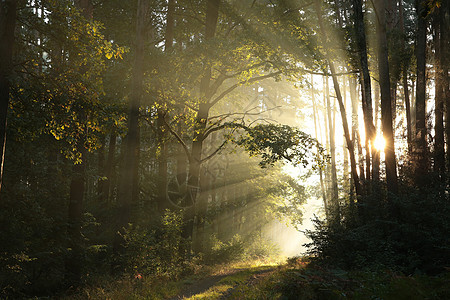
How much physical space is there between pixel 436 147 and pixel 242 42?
9609 mm

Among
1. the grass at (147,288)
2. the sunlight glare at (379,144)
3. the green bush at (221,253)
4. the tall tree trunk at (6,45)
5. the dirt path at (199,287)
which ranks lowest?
the green bush at (221,253)

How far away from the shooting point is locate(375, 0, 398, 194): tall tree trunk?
1307 cm

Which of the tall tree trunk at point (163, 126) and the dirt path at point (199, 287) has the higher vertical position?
the tall tree trunk at point (163, 126)

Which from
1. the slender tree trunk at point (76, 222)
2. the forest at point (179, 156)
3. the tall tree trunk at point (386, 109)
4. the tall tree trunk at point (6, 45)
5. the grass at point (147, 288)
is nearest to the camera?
the tall tree trunk at point (6, 45)

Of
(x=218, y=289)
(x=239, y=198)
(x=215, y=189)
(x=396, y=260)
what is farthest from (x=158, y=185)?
(x=396, y=260)

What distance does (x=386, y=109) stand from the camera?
13.5 metres

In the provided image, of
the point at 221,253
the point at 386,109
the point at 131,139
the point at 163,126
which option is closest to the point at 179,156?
the point at 163,126

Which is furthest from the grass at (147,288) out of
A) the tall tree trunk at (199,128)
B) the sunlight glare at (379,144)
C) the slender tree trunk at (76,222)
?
the sunlight glare at (379,144)

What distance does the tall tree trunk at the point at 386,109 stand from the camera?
13.1 m

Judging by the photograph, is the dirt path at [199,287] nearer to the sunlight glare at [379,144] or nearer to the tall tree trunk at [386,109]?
the tall tree trunk at [386,109]

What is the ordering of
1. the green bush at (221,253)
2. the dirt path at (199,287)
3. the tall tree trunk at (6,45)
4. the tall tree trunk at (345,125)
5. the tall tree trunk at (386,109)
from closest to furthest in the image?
the tall tree trunk at (6,45)
the dirt path at (199,287)
the tall tree trunk at (386,109)
the tall tree trunk at (345,125)
the green bush at (221,253)

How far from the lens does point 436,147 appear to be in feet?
52.1

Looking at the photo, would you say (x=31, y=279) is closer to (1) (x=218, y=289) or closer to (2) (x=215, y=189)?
(1) (x=218, y=289)

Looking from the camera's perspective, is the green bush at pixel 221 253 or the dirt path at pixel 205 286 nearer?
the dirt path at pixel 205 286
